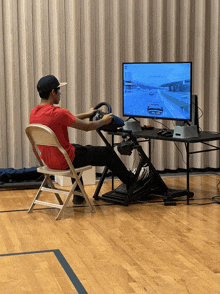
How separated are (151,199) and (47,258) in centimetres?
179

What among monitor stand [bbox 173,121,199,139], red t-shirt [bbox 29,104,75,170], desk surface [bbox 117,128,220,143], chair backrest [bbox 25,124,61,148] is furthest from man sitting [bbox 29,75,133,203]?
monitor stand [bbox 173,121,199,139]

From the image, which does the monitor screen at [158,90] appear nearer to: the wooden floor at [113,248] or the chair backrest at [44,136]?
the wooden floor at [113,248]

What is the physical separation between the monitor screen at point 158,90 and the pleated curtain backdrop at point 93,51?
38.4 inches

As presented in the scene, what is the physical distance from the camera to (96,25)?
587 cm

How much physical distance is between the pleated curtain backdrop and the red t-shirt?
1.58m

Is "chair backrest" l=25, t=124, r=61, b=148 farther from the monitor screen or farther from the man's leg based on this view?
the monitor screen

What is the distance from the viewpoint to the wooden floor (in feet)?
9.28

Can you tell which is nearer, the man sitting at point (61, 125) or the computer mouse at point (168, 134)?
the man sitting at point (61, 125)

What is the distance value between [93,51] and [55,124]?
2.03 m

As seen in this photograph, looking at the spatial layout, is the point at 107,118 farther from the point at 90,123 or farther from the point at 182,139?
the point at 182,139

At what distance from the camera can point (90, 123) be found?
4.26 meters

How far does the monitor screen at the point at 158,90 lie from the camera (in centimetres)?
456

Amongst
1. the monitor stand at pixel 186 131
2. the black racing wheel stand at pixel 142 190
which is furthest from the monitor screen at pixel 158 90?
the black racing wheel stand at pixel 142 190

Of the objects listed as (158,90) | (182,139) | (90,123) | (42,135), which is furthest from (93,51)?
(42,135)
